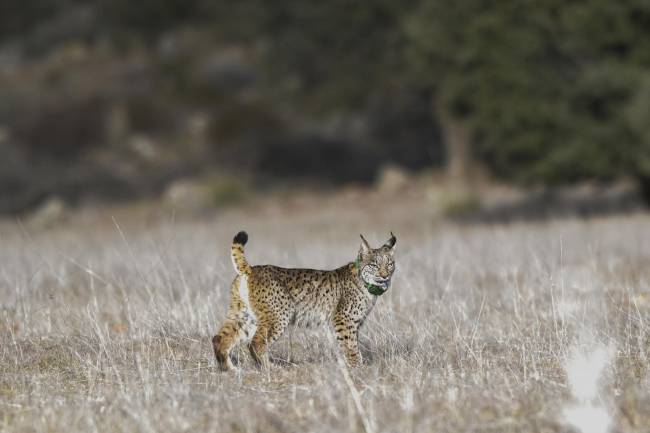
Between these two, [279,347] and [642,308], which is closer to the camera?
[279,347]

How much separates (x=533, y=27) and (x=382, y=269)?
52.4ft

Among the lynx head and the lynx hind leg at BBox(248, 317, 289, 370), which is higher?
the lynx head

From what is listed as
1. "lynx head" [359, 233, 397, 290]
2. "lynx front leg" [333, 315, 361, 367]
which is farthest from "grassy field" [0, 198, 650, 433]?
"lynx head" [359, 233, 397, 290]

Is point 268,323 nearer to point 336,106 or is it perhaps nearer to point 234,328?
point 234,328

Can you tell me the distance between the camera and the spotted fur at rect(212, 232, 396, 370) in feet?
20.0

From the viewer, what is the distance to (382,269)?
6.33 metres

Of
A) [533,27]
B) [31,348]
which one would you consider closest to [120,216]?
[533,27]

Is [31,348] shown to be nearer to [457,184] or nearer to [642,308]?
[642,308]

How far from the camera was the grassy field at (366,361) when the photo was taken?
16.5ft

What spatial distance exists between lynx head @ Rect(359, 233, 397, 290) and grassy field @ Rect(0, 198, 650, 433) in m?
0.54

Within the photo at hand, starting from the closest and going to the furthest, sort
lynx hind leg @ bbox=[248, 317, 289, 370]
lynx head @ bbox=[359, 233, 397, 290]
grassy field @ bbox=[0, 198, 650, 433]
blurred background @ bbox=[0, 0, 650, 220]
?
grassy field @ bbox=[0, 198, 650, 433] < lynx hind leg @ bbox=[248, 317, 289, 370] < lynx head @ bbox=[359, 233, 397, 290] < blurred background @ bbox=[0, 0, 650, 220]

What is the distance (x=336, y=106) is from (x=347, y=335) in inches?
840

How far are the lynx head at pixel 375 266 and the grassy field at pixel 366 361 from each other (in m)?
0.54

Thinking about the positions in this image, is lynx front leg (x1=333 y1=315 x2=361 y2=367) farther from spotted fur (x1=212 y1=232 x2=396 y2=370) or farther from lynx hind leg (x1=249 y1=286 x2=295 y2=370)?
lynx hind leg (x1=249 y1=286 x2=295 y2=370)
